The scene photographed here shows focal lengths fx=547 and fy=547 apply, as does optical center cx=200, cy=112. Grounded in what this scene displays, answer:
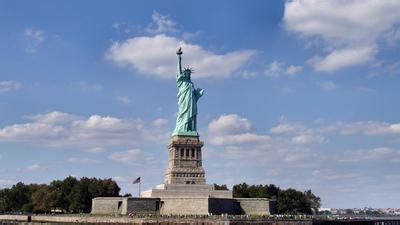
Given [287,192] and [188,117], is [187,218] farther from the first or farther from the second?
[287,192]

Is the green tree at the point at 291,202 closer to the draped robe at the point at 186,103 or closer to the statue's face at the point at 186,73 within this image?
the draped robe at the point at 186,103

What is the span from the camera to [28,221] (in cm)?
8869

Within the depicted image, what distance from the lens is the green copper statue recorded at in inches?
3732

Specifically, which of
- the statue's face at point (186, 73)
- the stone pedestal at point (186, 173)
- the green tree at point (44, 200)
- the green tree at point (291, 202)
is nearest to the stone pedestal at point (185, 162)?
the stone pedestal at point (186, 173)

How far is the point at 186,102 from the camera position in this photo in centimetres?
9638

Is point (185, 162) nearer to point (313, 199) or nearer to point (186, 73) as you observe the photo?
point (186, 73)

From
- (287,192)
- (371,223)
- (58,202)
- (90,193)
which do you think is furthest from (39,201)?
(371,223)

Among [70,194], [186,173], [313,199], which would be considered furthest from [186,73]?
[313,199]

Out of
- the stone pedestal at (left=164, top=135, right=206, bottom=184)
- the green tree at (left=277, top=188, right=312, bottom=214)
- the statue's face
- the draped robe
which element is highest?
the statue's face

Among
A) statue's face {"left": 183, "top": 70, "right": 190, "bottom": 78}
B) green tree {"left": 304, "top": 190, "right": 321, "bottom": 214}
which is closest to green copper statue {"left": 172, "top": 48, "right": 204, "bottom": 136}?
statue's face {"left": 183, "top": 70, "right": 190, "bottom": 78}

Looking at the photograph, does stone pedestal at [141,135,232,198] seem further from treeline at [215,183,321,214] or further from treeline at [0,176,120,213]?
treeline at [215,183,321,214]

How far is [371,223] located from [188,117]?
35187 mm

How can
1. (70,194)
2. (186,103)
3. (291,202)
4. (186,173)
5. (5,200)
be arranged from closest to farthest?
(186,173)
(186,103)
(70,194)
(291,202)
(5,200)

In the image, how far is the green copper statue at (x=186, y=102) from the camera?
94.8 metres
